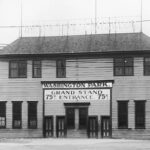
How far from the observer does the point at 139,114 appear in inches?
1395

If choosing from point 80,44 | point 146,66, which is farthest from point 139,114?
point 80,44

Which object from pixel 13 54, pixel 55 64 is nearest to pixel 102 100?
pixel 55 64

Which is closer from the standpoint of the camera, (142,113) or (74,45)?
(142,113)

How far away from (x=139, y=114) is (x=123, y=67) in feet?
13.3

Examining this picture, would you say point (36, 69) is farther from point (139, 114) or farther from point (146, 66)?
point (139, 114)

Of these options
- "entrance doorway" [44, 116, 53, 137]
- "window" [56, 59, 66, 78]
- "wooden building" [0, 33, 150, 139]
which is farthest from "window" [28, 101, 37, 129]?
"window" [56, 59, 66, 78]

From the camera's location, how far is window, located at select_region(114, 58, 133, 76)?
3583cm

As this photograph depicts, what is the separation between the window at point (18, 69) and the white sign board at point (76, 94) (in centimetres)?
250

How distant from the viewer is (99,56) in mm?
36281

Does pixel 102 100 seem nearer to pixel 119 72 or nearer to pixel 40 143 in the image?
pixel 119 72

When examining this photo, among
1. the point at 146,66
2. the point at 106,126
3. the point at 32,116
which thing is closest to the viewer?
the point at 146,66

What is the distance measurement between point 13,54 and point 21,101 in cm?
410

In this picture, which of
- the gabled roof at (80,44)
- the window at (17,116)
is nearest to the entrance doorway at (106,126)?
the gabled roof at (80,44)

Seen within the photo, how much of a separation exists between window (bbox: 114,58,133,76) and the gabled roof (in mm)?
967
